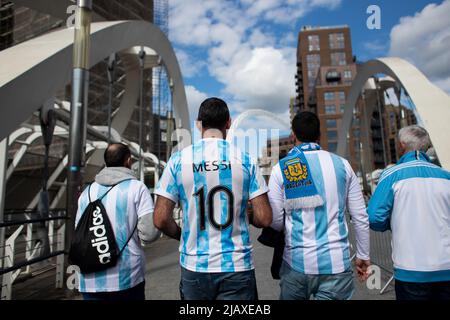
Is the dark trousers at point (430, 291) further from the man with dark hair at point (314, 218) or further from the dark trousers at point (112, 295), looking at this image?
the dark trousers at point (112, 295)

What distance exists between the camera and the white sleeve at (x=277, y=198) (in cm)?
208

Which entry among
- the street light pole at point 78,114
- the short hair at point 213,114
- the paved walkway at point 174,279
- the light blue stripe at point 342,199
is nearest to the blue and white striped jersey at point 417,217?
the light blue stripe at point 342,199

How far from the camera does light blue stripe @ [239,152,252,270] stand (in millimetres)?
1794

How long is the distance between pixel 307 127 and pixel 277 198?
20.5 inches

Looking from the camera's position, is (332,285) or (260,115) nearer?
(332,285)

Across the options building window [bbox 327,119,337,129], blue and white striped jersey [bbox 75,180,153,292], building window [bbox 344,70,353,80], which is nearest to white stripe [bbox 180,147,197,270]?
blue and white striped jersey [bbox 75,180,153,292]

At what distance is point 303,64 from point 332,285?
76.6 metres

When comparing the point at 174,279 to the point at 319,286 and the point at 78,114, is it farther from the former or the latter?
the point at 319,286

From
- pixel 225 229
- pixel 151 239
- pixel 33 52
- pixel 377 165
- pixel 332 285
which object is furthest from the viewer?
pixel 377 165

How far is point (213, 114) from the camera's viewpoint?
192cm
